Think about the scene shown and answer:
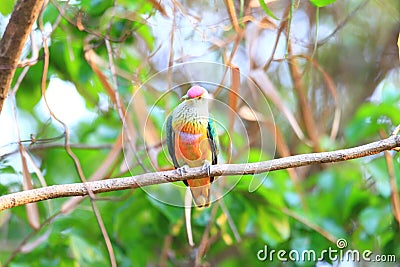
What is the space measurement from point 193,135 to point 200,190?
0.08 m

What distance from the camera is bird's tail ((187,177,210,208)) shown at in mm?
786

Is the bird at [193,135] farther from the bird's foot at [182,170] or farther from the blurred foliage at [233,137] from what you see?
the blurred foliage at [233,137]

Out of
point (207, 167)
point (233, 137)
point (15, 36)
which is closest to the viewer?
point (207, 167)

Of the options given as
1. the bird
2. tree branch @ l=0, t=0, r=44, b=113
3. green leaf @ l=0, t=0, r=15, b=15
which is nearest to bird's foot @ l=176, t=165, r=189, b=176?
the bird

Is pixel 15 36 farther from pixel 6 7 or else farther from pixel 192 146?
pixel 6 7

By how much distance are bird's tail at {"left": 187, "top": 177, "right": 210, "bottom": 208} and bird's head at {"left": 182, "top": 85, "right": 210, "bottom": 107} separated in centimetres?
9

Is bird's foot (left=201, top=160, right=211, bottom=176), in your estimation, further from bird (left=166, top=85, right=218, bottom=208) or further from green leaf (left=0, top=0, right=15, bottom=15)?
green leaf (left=0, top=0, right=15, bottom=15)

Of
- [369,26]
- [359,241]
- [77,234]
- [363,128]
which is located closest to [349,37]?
Result: [369,26]

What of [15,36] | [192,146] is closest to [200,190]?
[192,146]

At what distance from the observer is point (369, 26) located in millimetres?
1908

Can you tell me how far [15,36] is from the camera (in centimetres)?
83

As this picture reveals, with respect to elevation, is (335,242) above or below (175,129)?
above

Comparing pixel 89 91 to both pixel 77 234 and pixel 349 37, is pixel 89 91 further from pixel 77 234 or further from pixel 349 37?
pixel 349 37

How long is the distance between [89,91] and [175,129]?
2.79 feet
